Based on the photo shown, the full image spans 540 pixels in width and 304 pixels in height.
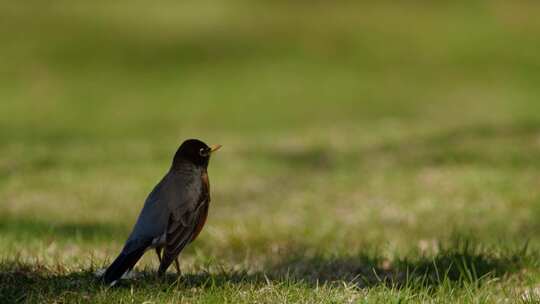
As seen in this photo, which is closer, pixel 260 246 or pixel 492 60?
pixel 260 246

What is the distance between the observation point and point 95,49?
3281 cm

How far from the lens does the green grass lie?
22.4ft

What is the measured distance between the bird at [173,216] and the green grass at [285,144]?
185 mm

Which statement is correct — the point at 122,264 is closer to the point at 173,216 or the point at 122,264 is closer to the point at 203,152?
the point at 173,216

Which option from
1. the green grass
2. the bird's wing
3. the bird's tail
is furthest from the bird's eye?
the bird's tail

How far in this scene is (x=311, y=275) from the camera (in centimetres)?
710

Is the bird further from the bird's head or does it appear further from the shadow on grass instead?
the shadow on grass

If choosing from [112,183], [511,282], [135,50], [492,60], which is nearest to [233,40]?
[135,50]

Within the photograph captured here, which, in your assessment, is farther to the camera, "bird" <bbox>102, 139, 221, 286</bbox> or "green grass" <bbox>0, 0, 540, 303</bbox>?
"green grass" <bbox>0, 0, 540, 303</bbox>

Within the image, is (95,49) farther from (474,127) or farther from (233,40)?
(474,127)

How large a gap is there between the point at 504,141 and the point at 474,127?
8.85 feet

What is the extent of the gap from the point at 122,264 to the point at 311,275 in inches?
77.4

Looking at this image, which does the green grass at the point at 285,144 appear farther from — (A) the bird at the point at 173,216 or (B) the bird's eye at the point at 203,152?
(B) the bird's eye at the point at 203,152

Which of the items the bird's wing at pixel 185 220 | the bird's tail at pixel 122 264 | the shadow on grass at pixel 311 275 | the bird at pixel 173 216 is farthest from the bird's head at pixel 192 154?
the bird's tail at pixel 122 264
